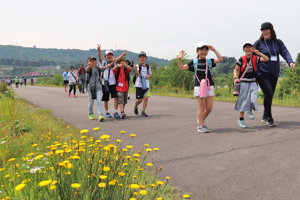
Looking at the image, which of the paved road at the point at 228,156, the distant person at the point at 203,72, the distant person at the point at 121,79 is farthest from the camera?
the distant person at the point at 121,79

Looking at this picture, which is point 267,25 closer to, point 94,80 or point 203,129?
point 203,129

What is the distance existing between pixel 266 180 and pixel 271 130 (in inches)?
115

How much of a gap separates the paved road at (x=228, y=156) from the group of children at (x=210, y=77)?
0.50 metres

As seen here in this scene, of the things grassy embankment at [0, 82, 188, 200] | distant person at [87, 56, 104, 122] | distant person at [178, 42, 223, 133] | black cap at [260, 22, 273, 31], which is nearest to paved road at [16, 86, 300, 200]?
grassy embankment at [0, 82, 188, 200]

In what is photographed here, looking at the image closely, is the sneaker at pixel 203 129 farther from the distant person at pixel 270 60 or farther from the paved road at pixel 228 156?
the distant person at pixel 270 60

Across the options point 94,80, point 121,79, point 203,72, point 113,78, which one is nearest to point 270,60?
point 203,72

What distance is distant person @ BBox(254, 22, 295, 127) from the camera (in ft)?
20.9

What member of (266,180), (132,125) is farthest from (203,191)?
(132,125)

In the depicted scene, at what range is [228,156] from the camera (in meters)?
4.33

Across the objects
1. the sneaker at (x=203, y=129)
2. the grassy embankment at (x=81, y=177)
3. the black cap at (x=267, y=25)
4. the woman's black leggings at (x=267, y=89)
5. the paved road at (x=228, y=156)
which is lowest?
the paved road at (x=228, y=156)

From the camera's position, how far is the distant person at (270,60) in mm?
6359

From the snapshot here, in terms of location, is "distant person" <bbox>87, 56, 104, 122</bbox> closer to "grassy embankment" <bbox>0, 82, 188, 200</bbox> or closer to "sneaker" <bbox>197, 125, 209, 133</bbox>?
"sneaker" <bbox>197, 125, 209, 133</bbox>

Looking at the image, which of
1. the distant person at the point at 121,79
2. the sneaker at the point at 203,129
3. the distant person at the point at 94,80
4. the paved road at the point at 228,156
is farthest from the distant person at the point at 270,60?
the distant person at the point at 94,80

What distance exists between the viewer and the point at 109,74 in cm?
830
